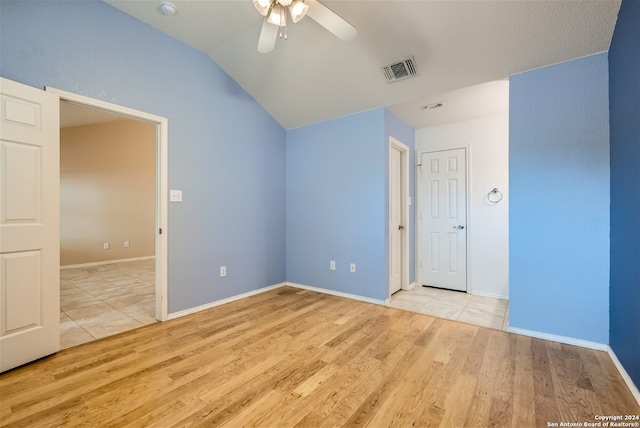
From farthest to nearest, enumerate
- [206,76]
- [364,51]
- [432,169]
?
[432,169] → [206,76] → [364,51]

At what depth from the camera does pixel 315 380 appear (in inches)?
68.8

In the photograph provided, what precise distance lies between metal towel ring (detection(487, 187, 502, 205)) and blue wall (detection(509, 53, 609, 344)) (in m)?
1.16

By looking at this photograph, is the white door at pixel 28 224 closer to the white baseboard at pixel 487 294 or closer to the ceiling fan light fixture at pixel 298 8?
the ceiling fan light fixture at pixel 298 8

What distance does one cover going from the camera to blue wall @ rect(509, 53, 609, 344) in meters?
2.13

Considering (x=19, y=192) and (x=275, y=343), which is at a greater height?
(x=19, y=192)

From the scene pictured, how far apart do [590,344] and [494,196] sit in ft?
6.16

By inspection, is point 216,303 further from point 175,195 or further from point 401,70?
point 401,70

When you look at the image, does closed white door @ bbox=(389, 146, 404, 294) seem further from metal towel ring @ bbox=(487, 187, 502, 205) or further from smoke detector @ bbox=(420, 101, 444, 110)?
metal towel ring @ bbox=(487, 187, 502, 205)

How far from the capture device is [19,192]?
1.88 metres

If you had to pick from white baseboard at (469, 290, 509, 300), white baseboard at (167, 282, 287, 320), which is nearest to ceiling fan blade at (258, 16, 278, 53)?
white baseboard at (167, 282, 287, 320)

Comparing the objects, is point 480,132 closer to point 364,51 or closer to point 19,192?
point 364,51

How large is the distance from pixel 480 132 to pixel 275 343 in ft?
11.8

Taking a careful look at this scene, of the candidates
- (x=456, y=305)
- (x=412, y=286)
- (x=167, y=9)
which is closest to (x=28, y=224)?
(x=167, y=9)

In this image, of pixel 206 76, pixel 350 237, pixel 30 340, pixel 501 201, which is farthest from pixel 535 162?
pixel 30 340
